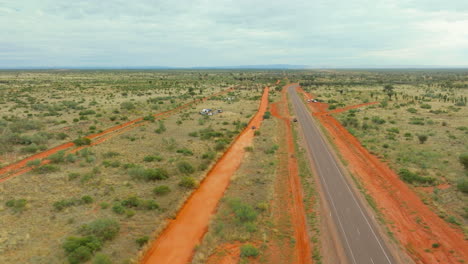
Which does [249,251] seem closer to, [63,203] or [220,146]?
[63,203]

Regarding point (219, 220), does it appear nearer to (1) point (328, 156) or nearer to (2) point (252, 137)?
(1) point (328, 156)

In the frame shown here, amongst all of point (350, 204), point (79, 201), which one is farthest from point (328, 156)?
point (79, 201)

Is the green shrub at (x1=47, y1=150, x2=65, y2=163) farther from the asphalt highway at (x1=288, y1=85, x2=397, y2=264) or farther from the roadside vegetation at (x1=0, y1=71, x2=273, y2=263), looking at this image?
the asphalt highway at (x1=288, y1=85, x2=397, y2=264)

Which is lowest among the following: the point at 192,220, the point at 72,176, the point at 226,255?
the point at 226,255

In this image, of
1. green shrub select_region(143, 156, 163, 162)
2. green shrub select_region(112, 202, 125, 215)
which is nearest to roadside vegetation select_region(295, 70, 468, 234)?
green shrub select_region(112, 202, 125, 215)

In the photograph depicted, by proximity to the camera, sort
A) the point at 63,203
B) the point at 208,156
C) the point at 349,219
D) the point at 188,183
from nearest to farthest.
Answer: the point at 349,219 → the point at 63,203 → the point at 188,183 → the point at 208,156

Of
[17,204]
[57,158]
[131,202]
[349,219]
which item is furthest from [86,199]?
[349,219]
